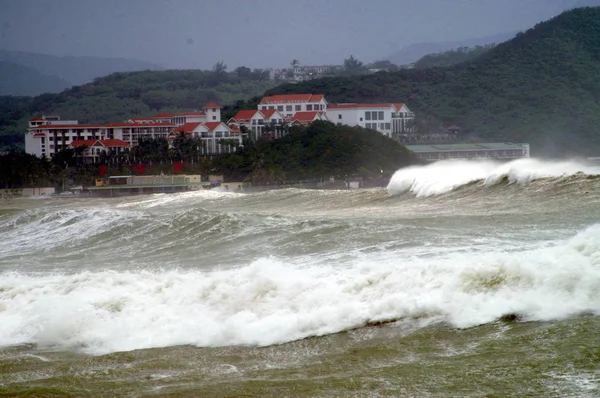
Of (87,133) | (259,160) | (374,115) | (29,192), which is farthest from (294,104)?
(29,192)

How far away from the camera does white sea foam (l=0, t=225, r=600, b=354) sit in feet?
31.4

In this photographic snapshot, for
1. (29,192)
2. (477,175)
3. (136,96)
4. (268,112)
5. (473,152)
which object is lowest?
(29,192)

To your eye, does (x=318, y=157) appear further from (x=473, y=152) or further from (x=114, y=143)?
(x=114, y=143)

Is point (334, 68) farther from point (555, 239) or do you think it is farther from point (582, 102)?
point (555, 239)

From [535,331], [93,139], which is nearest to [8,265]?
[535,331]

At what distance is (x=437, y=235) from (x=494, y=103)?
76491mm

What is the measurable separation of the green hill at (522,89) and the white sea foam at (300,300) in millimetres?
61228

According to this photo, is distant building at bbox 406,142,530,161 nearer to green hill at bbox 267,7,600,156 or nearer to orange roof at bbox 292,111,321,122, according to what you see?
green hill at bbox 267,7,600,156

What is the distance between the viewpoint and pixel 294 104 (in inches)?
3221

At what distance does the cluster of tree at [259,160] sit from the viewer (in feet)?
200

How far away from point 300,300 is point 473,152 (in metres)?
59.9

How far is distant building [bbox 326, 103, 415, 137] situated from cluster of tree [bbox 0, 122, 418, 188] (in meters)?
8.31

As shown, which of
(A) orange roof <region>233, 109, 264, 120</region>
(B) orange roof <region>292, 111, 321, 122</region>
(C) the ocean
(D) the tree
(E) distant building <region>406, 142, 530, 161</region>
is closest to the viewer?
(C) the ocean

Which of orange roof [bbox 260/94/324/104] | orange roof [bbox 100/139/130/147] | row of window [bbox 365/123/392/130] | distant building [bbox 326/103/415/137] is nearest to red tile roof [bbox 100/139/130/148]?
orange roof [bbox 100/139/130/147]
